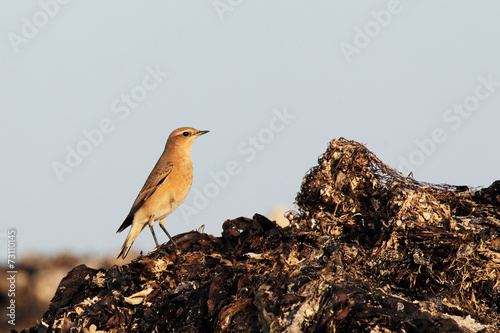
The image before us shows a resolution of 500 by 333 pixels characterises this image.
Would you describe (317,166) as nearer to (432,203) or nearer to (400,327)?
(432,203)

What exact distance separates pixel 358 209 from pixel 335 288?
5.37 feet

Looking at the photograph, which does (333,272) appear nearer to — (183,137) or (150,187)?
(150,187)

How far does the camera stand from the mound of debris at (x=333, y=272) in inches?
181

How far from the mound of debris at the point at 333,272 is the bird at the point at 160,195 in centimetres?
333

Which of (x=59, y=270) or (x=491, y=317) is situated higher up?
(x=59, y=270)

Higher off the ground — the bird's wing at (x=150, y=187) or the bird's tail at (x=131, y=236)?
the bird's wing at (x=150, y=187)

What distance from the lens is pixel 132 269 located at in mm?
6234

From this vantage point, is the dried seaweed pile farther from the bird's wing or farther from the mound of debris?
the bird's wing

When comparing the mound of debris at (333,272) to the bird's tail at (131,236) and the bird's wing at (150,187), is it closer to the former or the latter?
the bird's wing at (150,187)

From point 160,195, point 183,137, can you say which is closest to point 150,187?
point 160,195

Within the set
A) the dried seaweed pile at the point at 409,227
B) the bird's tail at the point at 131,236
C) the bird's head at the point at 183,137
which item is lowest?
the dried seaweed pile at the point at 409,227

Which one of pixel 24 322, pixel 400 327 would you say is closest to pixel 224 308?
pixel 400 327

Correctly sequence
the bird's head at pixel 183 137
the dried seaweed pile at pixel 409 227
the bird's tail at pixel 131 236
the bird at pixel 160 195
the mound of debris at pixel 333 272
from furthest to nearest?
1. the bird's head at pixel 183 137
2. the bird's tail at pixel 131 236
3. the bird at pixel 160 195
4. the dried seaweed pile at pixel 409 227
5. the mound of debris at pixel 333 272

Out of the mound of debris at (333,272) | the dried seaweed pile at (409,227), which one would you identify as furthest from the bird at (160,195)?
the dried seaweed pile at (409,227)
